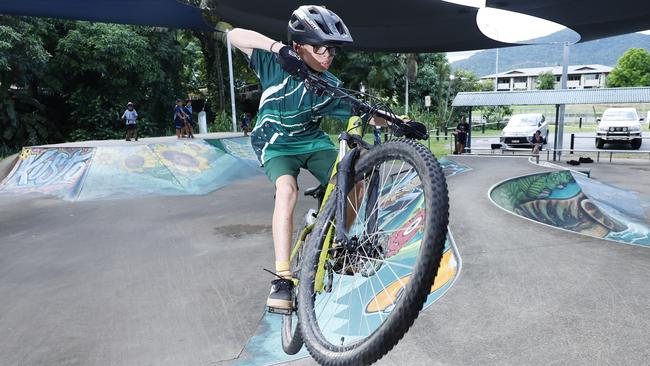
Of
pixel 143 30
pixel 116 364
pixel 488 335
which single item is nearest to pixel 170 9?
pixel 116 364

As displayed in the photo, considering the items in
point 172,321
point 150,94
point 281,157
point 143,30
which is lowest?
point 172,321

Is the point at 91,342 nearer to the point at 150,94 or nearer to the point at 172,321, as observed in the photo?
the point at 172,321

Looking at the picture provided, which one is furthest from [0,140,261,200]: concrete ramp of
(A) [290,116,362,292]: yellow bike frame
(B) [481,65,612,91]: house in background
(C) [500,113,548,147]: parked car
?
(B) [481,65,612,91]: house in background

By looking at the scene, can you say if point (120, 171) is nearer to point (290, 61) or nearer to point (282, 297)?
point (282, 297)

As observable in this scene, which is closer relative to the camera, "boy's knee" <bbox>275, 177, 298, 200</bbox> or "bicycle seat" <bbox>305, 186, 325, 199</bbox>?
"boy's knee" <bbox>275, 177, 298, 200</bbox>

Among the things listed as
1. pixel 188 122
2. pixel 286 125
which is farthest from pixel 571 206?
pixel 188 122

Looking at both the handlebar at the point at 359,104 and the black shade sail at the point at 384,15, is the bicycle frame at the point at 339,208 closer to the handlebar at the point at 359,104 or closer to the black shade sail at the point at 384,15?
the handlebar at the point at 359,104

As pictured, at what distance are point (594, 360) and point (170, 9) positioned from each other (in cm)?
1013

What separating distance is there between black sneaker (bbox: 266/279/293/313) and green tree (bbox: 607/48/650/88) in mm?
85563

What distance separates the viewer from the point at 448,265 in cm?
591

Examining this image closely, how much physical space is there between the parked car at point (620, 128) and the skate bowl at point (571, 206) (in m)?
12.9

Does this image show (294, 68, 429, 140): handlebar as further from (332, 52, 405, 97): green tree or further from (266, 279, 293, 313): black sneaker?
(332, 52, 405, 97): green tree

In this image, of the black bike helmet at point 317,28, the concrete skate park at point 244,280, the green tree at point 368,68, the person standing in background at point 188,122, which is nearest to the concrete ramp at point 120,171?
the concrete skate park at point 244,280

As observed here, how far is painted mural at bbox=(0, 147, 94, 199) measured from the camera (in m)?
12.8
